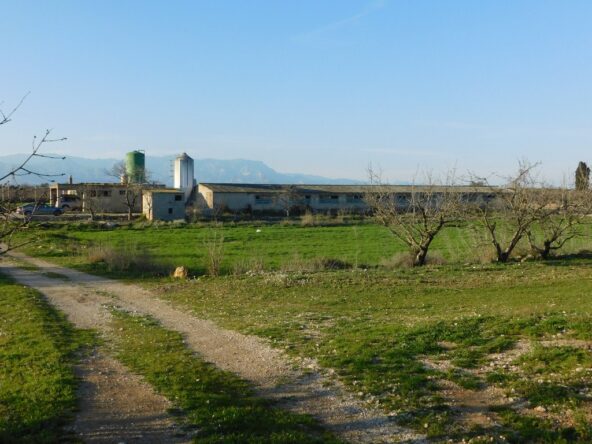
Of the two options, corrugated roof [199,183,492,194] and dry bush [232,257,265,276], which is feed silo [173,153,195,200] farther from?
dry bush [232,257,265,276]

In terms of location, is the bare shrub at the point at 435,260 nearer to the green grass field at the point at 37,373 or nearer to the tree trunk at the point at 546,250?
the tree trunk at the point at 546,250

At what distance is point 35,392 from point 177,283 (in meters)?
14.8

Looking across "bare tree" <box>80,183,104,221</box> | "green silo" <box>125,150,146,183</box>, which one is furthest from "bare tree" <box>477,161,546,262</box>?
"green silo" <box>125,150,146,183</box>

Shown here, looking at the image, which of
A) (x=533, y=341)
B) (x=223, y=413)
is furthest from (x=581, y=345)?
(x=223, y=413)

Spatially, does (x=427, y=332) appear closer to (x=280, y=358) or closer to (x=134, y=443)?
(x=280, y=358)

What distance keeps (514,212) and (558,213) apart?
274 centimetres

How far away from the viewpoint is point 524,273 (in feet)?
77.4

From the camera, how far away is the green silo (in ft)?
298

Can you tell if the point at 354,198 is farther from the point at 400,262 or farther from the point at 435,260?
the point at 400,262

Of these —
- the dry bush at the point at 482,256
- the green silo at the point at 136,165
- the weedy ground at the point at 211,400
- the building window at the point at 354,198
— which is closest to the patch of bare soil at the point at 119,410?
the weedy ground at the point at 211,400

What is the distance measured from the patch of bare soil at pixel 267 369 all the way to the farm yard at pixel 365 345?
0.13 feet

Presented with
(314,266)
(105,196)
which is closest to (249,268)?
(314,266)

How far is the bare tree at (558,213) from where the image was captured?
92.1 ft

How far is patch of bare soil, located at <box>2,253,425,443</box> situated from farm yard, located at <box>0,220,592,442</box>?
0.13ft
